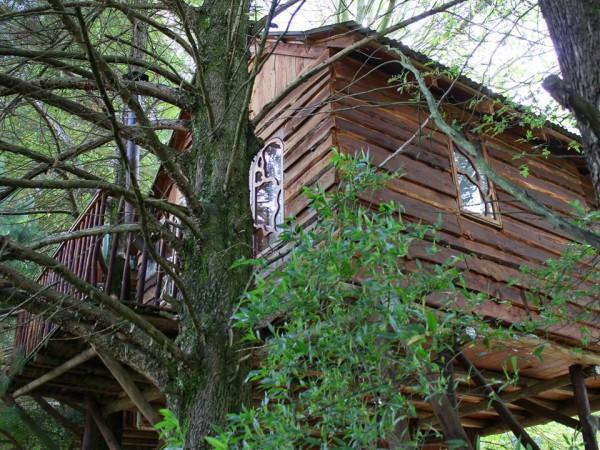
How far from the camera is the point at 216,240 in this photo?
4359 millimetres

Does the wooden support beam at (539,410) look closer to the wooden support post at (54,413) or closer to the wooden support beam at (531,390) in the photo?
the wooden support beam at (531,390)

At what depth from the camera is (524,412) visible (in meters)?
9.65

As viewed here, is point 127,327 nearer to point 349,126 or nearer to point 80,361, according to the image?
point 80,361

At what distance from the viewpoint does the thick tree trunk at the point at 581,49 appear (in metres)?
2.73

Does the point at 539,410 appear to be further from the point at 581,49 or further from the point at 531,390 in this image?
the point at 581,49

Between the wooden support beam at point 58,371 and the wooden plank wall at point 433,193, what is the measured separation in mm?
3247

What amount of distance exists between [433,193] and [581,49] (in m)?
4.25

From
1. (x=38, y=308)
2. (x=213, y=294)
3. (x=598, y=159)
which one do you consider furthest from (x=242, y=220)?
(x=598, y=159)

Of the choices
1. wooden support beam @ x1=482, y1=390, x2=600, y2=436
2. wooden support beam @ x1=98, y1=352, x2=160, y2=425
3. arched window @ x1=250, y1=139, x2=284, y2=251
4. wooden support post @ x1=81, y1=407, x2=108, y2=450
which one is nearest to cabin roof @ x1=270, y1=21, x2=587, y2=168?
arched window @ x1=250, y1=139, x2=284, y2=251

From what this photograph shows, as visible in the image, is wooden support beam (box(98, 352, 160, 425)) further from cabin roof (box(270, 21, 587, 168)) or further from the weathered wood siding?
cabin roof (box(270, 21, 587, 168))

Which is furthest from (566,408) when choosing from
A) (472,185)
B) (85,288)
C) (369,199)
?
(85,288)

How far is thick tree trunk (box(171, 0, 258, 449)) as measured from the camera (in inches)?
149

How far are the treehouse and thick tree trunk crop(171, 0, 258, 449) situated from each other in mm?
1121

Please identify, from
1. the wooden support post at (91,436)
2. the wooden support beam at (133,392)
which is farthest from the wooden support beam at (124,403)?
the wooden support beam at (133,392)
